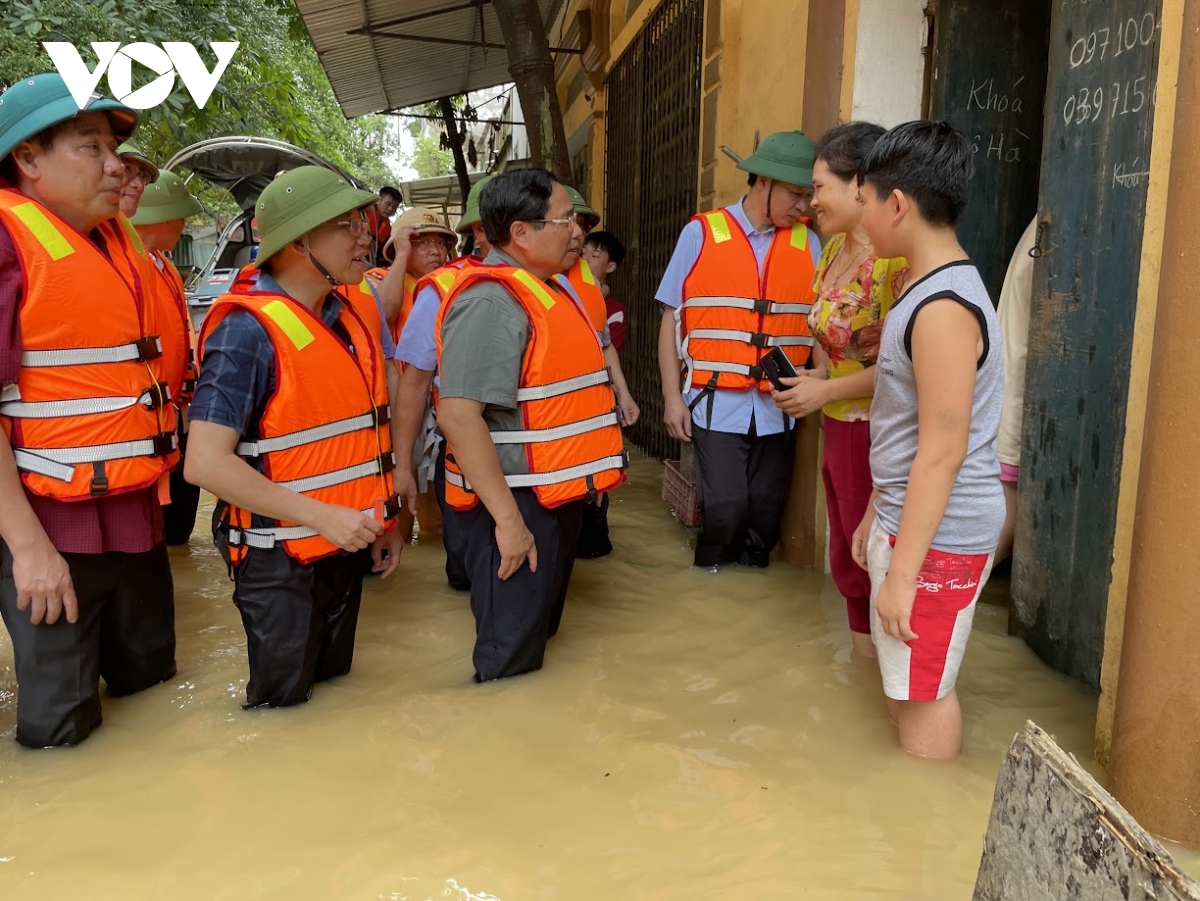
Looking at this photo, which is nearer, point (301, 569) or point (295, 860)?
point (295, 860)

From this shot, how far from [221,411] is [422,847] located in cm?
126

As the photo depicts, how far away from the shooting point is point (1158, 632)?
2.15 metres

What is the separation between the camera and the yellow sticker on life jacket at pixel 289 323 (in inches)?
108

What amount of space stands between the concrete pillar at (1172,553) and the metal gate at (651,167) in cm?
441

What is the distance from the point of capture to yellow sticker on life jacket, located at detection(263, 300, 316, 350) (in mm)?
2742

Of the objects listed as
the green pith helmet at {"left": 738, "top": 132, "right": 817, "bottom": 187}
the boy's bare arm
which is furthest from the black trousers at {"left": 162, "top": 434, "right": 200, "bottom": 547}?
the boy's bare arm

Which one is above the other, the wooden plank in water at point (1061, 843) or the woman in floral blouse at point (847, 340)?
the woman in floral blouse at point (847, 340)

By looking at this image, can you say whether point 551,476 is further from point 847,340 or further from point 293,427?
point 847,340

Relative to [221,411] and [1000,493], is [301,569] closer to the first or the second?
[221,411]

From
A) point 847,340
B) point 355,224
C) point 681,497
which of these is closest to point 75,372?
point 355,224

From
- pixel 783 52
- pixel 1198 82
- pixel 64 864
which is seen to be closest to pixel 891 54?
pixel 783 52

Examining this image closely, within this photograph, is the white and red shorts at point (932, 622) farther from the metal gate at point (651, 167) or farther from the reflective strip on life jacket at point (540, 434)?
the metal gate at point (651, 167)

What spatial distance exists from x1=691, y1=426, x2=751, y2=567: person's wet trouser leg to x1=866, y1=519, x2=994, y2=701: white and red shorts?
5.90 ft

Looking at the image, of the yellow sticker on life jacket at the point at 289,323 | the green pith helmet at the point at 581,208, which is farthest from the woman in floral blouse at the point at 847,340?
the yellow sticker on life jacket at the point at 289,323
